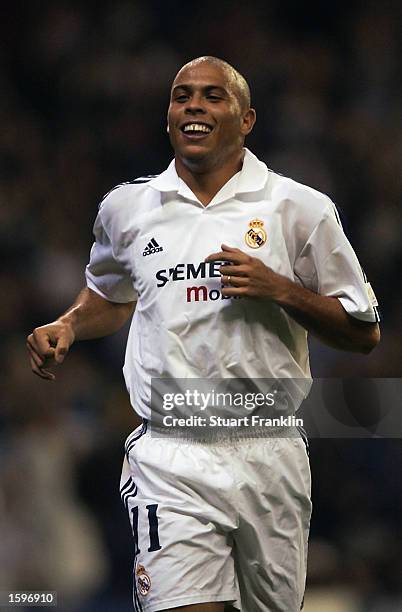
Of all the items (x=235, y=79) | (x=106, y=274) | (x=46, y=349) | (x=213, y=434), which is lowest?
(x=213, y=434)

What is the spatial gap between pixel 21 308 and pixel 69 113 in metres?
1.15

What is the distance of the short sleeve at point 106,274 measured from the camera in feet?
13.1

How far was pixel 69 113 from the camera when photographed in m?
6.18

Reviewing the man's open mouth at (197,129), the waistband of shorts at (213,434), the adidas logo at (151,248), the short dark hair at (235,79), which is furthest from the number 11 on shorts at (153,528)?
the short dark hair at (235,79)

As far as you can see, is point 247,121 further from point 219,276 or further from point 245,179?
point 219,276

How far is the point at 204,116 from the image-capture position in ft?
11.9

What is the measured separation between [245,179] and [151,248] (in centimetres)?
36

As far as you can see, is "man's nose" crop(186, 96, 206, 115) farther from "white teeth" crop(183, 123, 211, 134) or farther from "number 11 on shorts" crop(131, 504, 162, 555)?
"number 11 on shorts" crop(131, 504, 162, 555)

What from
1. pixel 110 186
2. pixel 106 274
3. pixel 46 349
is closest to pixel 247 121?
pixel 106 274

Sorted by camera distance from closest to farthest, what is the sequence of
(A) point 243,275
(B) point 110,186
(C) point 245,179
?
(A) point 243,275 < (C) point 245,179 < (B) point 110,186

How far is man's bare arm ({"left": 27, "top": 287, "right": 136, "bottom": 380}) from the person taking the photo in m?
3.55

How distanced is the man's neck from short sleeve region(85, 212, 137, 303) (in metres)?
0.38

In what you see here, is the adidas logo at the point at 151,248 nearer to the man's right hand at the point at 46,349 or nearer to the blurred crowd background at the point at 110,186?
the man's right hand at the point at 46,349

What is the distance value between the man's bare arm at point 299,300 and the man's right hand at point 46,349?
21.3 inches
